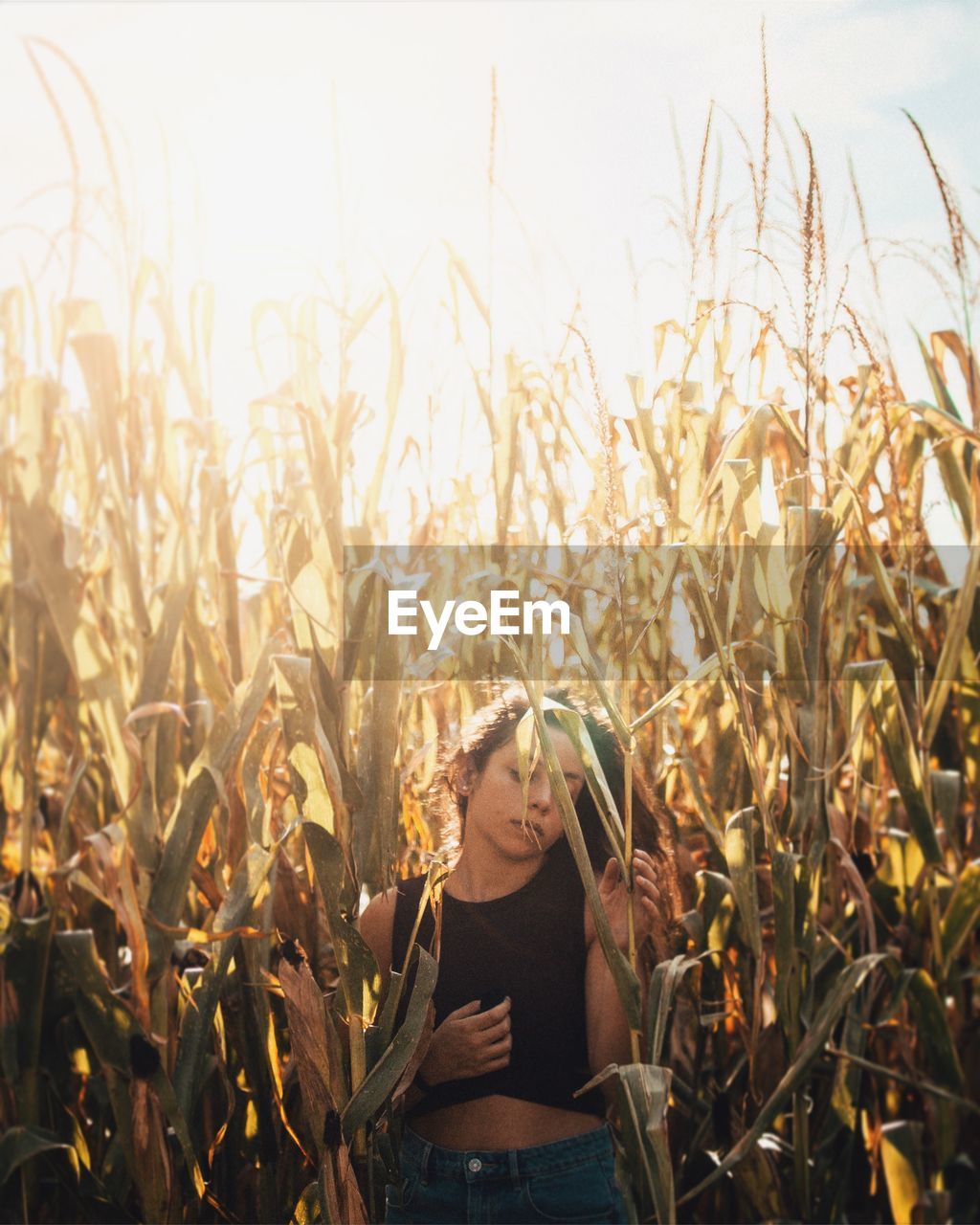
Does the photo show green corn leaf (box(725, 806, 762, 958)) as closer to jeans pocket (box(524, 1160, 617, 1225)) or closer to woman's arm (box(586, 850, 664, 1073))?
woman's arm (box(586, 850, 664, 1073))

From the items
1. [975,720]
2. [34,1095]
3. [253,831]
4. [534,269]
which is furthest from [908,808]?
[34,1095]

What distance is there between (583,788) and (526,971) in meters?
0.18

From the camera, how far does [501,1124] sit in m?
0.83

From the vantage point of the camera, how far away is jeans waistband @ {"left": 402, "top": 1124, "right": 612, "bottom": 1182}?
0.82 metres

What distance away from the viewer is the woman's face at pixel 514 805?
33.8 inches

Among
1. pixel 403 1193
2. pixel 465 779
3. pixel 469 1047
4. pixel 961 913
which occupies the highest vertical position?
pixel 465 779

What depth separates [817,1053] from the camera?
0.71m

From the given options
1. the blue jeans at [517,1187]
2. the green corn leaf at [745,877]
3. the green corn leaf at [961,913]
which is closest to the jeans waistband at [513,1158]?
the blue jeans at [517,1187]

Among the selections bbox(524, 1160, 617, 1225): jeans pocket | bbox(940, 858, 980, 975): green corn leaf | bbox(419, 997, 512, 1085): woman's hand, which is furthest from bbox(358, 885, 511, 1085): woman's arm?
bbox(940, 858, 980, 975): green corn leaf

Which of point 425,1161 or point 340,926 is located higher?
point 340,926

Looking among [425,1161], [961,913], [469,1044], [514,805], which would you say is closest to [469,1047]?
[469,1044]

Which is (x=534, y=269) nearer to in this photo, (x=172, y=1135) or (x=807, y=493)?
(x=807, y=493)

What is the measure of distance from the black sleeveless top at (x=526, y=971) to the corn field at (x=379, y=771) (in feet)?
0.27

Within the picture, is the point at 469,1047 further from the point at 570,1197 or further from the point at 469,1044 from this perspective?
the point at 570,1197
